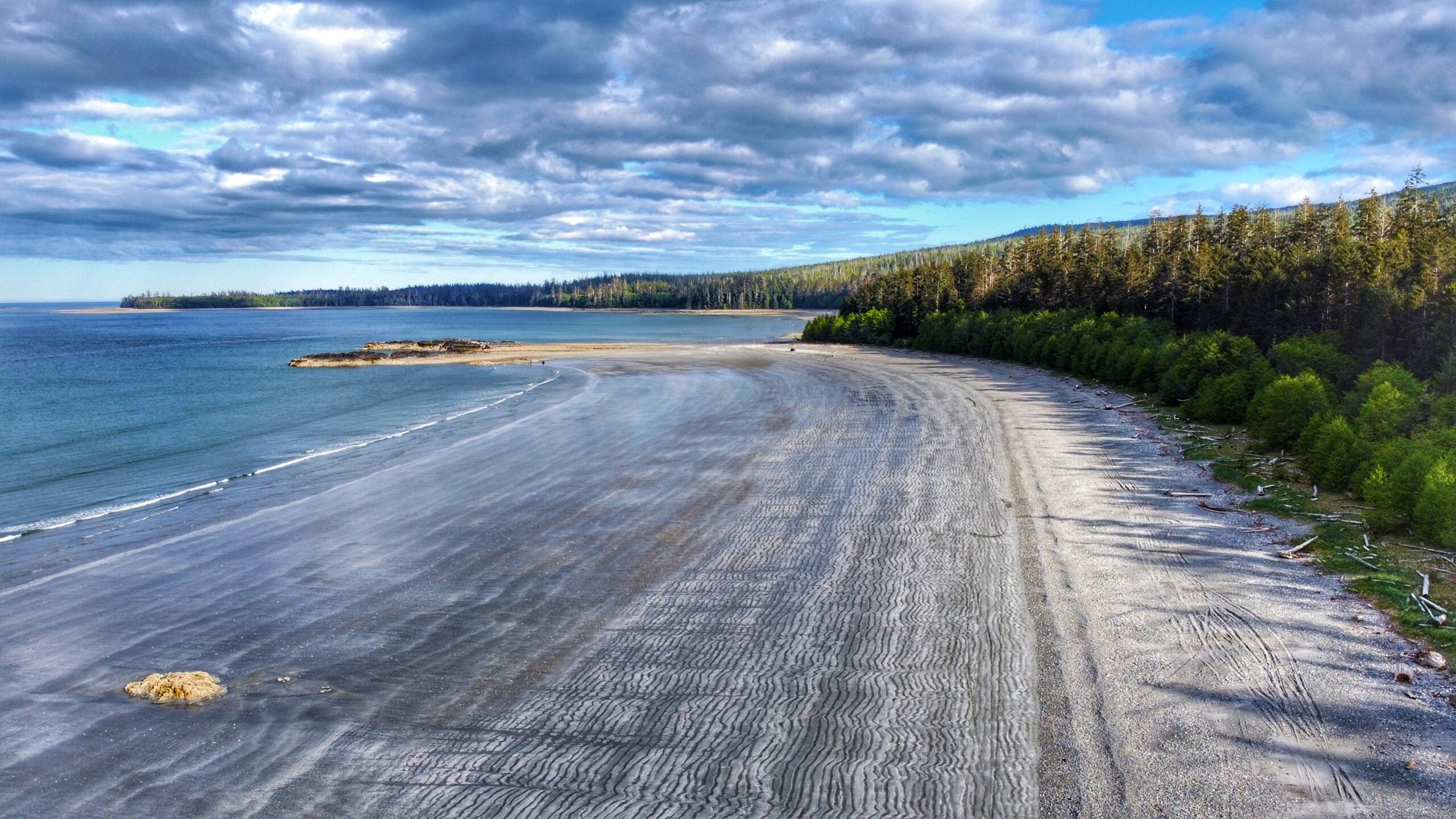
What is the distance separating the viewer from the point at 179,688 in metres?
9.27

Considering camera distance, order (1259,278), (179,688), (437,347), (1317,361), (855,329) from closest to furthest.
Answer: (179,688), (1317,361), (1259,278), (437,347), (855,329)

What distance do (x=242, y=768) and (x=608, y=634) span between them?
420 centimetres

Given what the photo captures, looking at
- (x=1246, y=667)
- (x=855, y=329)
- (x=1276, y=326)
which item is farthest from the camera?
(x=855, y=329)

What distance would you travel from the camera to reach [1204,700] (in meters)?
8.29

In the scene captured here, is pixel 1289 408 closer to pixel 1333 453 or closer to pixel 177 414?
pixel 1333 453

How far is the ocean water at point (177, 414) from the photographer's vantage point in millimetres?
21188

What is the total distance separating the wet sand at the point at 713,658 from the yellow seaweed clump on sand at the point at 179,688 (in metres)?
0.21

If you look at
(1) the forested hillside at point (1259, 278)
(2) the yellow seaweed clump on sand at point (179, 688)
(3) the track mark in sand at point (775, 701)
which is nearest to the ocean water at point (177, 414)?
(2) the yellow seaweed clump on sand at point (179, 688)

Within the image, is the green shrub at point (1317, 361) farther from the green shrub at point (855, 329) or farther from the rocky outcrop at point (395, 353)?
the rocky outcrop at point (395, 353)

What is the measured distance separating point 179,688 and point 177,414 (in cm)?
3006

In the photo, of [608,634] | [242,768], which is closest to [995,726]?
[608,634]

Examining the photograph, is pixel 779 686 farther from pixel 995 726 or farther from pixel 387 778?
pixel 387 778

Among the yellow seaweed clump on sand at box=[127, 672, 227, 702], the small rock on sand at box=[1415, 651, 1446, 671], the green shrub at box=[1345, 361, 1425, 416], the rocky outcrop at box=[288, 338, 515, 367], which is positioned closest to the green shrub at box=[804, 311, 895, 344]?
the rocky outcrop at box=[288, 338, 515, 367]

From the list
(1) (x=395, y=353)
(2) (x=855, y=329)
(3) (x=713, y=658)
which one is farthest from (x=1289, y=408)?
(1) (x=395, y=353)
